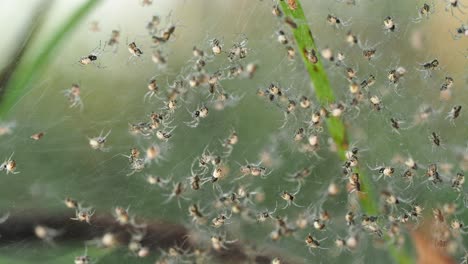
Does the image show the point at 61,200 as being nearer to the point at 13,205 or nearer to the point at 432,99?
the point at 13,205

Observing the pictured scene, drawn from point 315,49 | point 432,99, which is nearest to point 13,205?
point 315,49

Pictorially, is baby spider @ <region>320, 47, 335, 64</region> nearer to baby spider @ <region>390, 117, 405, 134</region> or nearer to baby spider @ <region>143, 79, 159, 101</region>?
baby spider @ <region>390, 117, 405, 134</region>

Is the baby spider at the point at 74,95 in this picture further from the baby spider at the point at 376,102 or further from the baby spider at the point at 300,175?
the baby spider at the point at 376,102

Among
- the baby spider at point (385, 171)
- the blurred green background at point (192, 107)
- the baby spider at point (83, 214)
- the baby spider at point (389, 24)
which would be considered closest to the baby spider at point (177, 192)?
the blurred green background at point (192, 107)

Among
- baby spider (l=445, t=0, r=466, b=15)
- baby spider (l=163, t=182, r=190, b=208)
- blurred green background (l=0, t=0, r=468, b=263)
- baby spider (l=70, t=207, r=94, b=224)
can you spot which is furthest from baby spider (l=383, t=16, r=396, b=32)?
baby spider (l=70, t=207, r=94, b=224)

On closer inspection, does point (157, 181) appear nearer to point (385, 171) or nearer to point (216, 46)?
point (216, 46)
